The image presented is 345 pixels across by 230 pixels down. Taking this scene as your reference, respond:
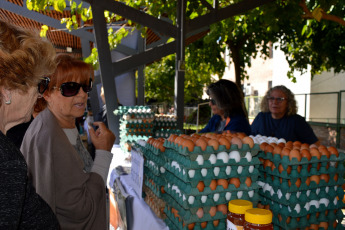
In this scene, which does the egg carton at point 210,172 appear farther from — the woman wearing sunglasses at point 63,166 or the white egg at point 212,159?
the woman wearing sunglasses at point 63,166

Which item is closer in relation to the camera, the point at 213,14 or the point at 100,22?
the point at 100,22

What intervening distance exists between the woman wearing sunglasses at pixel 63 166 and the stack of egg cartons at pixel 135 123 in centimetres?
283

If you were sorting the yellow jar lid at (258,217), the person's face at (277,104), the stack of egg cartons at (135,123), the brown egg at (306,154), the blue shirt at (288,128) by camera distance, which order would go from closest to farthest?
the yellow jar lid at (258,217)
the brown egg at (306,154)
the blue shirt at (288,128)
the person's face at (277,104)
the stack of egg cartons at (135,123)

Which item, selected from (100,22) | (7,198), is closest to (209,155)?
(7,198)

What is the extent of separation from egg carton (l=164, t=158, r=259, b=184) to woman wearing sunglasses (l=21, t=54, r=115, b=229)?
1.44 feet

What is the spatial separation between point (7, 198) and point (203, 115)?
64.8ft

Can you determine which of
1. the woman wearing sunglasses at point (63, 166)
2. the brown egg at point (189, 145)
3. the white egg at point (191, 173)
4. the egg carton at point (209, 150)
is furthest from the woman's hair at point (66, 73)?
the white egg at point (191, 173)

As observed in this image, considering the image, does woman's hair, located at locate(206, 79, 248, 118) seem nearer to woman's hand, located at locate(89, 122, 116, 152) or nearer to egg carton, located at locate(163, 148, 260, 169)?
egg carton, located at locate(163, 148, 260, 169)

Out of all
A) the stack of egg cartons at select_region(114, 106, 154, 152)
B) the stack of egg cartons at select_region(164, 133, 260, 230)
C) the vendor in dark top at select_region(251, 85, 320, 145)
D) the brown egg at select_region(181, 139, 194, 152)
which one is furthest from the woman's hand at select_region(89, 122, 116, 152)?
the stack of egg cartons at select_region(114, 106, 154, 152)

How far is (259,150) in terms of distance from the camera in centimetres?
164

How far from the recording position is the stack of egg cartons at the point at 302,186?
1562 millimetres

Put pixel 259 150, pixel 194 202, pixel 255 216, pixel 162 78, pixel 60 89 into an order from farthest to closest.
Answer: pixel 162 78 < pixel 60 89 < pixel 259 150 < pixel 194 202 < pixel 255 216

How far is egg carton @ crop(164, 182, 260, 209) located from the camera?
1.48 metres

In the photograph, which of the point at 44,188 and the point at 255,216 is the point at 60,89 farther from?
the point at 255,216
